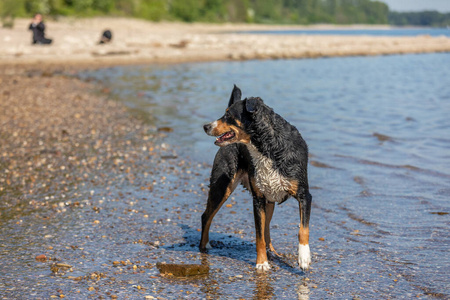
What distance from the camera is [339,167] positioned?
36.1 ft

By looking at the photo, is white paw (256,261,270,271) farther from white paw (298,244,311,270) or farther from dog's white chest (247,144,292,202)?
dog's white chest (247,144,292,202)

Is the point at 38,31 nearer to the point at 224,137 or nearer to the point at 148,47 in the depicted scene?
the point at 148,47

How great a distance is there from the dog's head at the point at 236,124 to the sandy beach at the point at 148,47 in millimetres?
28418

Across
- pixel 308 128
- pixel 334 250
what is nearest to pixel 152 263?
pixel 334 250

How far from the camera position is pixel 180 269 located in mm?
5816

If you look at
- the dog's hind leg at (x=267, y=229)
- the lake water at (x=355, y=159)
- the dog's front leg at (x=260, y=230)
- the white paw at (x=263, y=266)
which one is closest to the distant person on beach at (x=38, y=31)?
the lake water at (x=355, y=159)

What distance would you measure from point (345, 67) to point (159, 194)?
30984 mm

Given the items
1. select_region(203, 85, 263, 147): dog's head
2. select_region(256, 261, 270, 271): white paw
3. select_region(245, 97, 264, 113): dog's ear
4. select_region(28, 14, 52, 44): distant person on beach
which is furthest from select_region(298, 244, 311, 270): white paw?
select_region(28, 14, 52, 44): distant person on beach

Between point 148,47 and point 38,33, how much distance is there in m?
10.0

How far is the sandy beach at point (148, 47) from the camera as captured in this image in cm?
3488

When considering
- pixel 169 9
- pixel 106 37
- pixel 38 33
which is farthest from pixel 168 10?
pixel 38 33

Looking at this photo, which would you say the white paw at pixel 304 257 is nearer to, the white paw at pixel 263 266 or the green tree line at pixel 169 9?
the white paw at pixel 263 266

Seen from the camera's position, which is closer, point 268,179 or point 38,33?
point 268,179

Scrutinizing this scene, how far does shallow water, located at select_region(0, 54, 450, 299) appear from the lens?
18.3 feet
